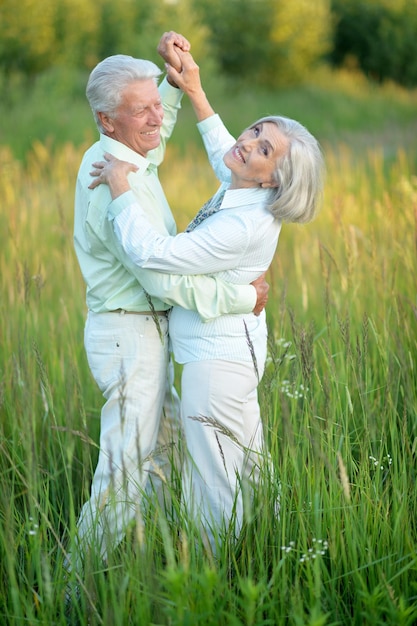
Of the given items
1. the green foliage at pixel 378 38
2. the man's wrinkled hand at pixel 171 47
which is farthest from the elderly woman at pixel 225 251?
the green foliage at pixel 378 38

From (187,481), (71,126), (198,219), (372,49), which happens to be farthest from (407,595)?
(372,49)

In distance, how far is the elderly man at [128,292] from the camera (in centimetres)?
302

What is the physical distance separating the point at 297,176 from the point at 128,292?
2.58 ft

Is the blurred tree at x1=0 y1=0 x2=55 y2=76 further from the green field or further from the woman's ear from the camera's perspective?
the woman's ear

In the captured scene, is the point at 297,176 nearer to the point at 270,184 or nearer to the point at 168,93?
the point at 270,184

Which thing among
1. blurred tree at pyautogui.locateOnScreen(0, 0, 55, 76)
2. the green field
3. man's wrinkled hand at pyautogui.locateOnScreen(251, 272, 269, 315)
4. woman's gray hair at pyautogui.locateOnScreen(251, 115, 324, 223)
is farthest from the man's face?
blurred tree at pyautogui.locateOnScreen(0, 0, 55, 76)

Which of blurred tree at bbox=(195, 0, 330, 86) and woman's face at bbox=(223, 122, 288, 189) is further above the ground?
blurred tree at bbox=(195, 0, 330, 86)

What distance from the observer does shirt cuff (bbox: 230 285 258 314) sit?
304 cm

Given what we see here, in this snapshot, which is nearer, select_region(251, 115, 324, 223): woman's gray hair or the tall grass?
the tall grass

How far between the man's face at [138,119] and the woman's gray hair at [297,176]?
47cm

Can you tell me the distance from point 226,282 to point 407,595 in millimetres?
1239

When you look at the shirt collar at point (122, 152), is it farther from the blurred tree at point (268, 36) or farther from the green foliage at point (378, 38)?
the green foliage at point (378, 38)

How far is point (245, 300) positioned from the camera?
3059mm

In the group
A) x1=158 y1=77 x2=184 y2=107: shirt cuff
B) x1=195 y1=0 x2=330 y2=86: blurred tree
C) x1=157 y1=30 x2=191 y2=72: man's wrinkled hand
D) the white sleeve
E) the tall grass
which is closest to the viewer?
the tall grass
